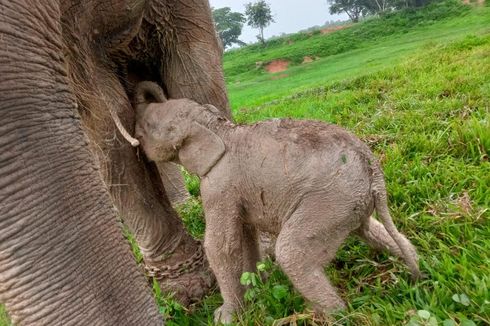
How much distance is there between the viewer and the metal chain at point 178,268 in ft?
8.21

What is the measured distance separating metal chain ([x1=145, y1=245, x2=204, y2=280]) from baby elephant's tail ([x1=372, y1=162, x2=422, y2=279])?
986 millimetres

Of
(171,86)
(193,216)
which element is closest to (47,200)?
(171,86)

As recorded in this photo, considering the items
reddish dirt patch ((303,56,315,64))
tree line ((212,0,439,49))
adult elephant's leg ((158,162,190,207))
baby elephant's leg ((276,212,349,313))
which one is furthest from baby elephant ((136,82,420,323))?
tree line ((212,0,439,49))

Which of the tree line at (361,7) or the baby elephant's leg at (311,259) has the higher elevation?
the baby elephant's leg at (311,259)

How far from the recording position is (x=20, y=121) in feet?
4.17

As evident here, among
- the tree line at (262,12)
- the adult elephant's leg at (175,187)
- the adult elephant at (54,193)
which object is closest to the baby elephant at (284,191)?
the adult elephant at (54,193)

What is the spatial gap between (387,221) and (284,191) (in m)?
0.37

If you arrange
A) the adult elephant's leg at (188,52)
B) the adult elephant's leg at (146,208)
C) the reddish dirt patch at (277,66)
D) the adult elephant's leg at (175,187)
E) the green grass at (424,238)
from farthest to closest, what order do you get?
the reddish dirt patch at (277,66), the adult elephant's leg at (175,187), the adult elephant's leg at (188,52), the adult elephant's leg at (146,208), the green grass at (424,238)

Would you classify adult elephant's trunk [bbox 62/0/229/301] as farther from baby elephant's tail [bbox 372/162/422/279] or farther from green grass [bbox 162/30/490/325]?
baby elephant's tail [bbox 372/162/422/279]

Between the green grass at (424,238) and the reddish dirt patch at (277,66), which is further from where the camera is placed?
the reddish dirt patch at (277,66)

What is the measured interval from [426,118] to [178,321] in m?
2.17

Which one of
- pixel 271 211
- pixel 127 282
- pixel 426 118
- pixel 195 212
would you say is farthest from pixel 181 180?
pixel 127 282

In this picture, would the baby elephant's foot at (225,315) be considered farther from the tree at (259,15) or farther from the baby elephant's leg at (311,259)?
the tree at (259,15)

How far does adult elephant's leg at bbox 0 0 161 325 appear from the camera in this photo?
1255 millimetres
